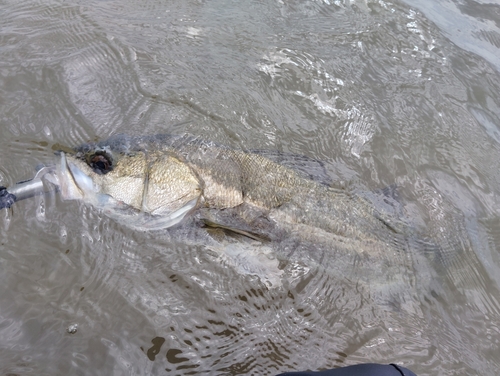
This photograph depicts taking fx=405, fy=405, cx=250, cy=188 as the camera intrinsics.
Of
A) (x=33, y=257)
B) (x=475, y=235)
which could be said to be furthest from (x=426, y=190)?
(x=33, y=257)

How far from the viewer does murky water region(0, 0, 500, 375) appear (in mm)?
3215

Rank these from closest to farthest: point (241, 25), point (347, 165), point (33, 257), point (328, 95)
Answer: point (33, 257), point (347, 165), point (328, 95), point (241, 25)

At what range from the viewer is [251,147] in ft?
14.6

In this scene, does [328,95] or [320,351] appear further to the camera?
[328,95]

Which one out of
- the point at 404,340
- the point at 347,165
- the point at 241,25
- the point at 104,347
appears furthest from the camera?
the point at 241,25

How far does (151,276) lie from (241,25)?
4007mm

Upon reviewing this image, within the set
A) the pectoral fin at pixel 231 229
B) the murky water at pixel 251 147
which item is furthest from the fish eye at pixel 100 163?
the pectoral fin at pixel 231 229

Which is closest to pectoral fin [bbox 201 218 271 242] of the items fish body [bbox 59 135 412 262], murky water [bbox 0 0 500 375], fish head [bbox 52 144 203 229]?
fish body [bbox 59 135 412 262]

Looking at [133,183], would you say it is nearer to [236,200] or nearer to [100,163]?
[100,163]

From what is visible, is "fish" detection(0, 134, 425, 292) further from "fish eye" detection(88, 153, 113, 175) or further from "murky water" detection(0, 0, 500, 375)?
"murky water" detection(0, 0, 500, 375)

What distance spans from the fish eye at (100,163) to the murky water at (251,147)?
0.53 metres

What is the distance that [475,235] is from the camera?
14.4ft

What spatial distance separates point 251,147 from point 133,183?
1.63 meters

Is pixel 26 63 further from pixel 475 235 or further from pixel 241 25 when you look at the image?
pixel 475 235
